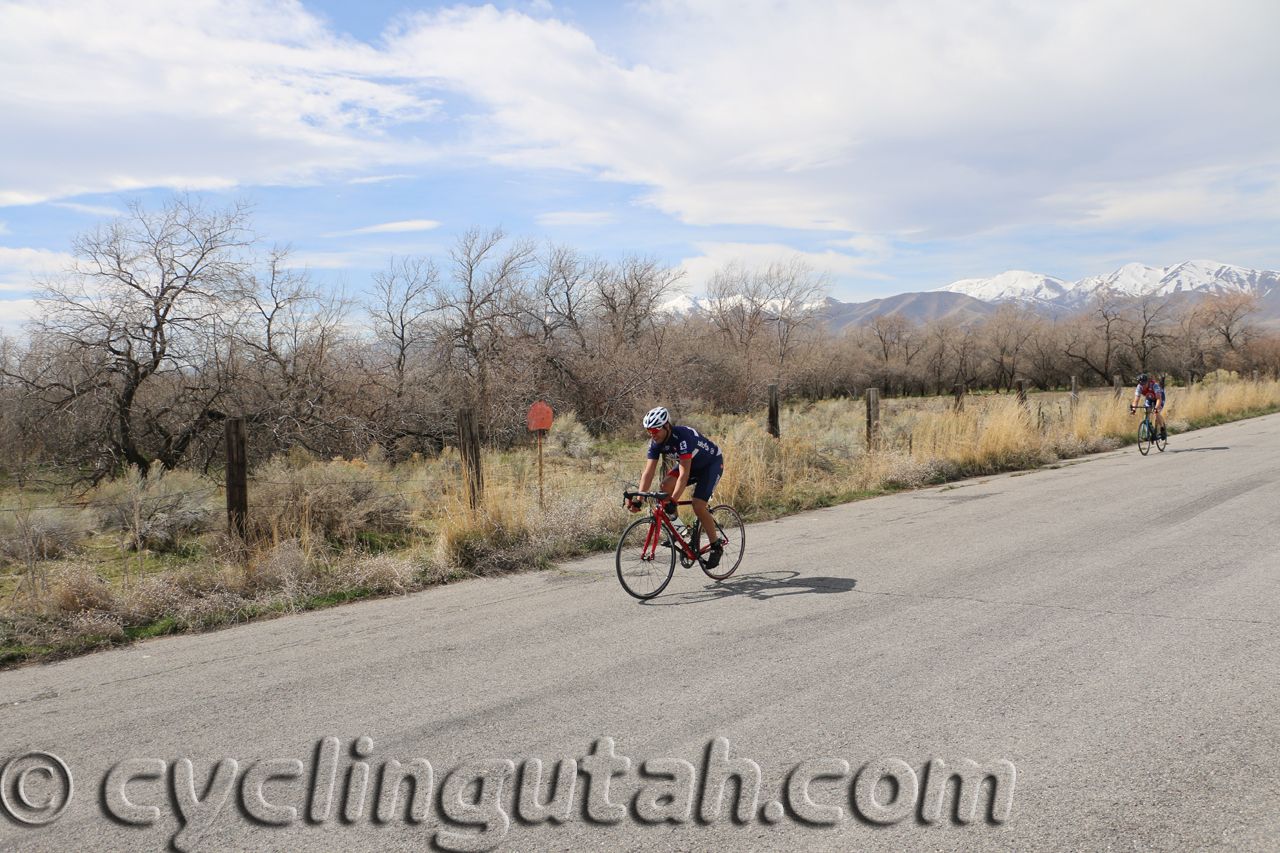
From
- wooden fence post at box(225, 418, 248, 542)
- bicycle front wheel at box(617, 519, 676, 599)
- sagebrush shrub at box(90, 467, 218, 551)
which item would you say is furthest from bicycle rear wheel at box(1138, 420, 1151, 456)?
sagebrush shrub at box(90, 467, 218, 551)

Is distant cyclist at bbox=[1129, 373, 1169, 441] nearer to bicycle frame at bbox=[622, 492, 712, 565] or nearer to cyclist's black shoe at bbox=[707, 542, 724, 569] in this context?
cyclist's black shoe at bbox=[707, 542, 724, 569]

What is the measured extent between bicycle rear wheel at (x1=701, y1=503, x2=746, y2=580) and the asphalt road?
246 mm

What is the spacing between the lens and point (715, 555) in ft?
24.5

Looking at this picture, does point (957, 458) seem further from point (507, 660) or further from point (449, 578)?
point (507, 660)

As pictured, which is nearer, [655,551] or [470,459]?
[655,551]

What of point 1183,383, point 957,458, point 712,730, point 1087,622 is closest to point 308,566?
point 712,730

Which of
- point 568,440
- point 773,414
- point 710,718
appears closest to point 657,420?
point 710,718

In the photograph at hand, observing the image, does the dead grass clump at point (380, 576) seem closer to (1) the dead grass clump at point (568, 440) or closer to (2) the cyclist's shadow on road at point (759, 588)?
(2) the cyclist's shadow on road at point (759, 588)

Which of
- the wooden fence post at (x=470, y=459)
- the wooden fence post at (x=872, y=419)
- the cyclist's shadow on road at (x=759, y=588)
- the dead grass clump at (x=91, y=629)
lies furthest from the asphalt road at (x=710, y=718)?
the wooden fence post at (x=872, y=419)

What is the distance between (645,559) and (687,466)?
3.13 ft

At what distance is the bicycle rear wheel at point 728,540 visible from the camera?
753cm

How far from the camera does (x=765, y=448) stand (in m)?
14.5

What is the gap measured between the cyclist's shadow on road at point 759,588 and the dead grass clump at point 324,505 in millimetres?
4245

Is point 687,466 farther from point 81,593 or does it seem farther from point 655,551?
point 81,593
